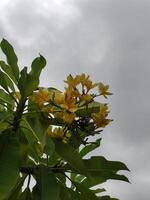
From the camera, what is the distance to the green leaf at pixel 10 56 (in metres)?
3.22

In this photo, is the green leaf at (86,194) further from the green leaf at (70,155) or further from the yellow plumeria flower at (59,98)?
the yellow plumeria flower at (59,98)

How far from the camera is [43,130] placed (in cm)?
295

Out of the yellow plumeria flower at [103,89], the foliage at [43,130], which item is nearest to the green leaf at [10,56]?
the foliage at [43,130]

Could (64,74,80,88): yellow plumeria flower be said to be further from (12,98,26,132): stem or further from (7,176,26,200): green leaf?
(7,176,26,200): green leaf

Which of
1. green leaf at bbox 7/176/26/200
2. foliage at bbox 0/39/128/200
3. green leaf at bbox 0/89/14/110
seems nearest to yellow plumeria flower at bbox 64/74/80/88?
foliage at bbox 0/39/128/200

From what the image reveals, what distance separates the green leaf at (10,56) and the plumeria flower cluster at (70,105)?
0.32m

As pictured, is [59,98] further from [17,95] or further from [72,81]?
[17,95]

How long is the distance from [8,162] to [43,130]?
0.85 feet

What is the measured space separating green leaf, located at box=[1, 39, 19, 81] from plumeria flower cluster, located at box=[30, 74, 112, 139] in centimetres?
32

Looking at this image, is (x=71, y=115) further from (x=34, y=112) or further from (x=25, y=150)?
(x=25, y=150)

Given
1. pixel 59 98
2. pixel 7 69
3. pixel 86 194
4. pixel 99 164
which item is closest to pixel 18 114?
pixel 59 98

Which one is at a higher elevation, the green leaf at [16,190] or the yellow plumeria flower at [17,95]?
the yellow plumeria flower at [17,95]

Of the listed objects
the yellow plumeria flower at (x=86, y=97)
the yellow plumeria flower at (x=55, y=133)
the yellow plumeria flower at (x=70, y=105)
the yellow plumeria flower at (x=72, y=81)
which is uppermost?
the yellow plumeria flower at (x=72, y=81)

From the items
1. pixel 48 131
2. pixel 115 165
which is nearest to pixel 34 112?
pixel 48 131
